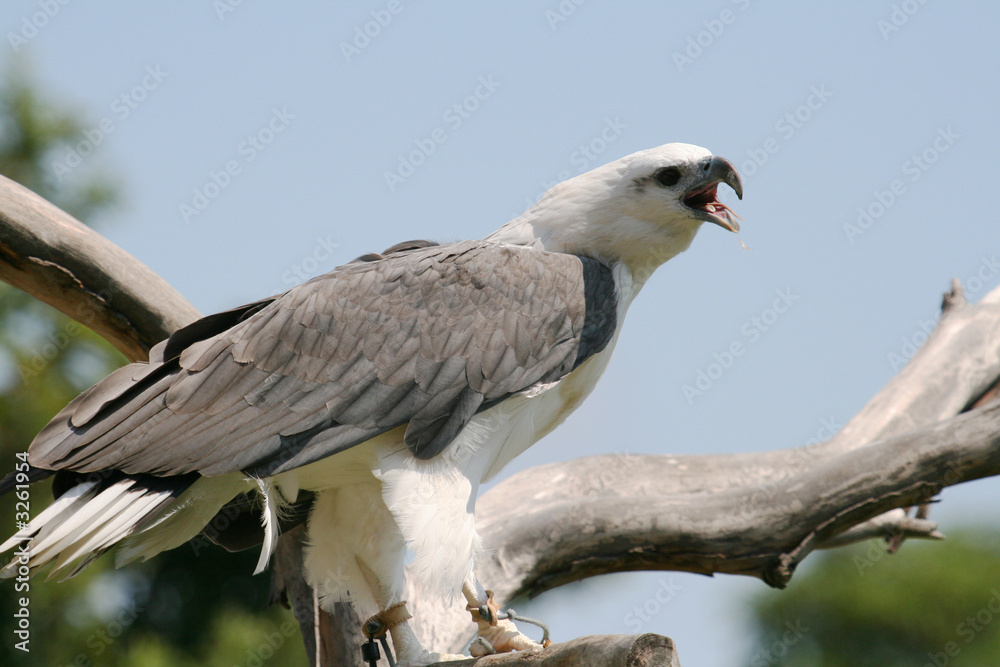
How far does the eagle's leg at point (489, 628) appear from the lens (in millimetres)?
4277

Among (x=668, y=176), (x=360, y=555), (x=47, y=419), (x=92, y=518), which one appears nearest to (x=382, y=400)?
(x=360, y=555)

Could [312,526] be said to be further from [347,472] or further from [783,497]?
[783,497]

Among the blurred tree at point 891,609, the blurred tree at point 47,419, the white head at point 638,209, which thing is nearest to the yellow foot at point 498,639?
the white head at point 638,209

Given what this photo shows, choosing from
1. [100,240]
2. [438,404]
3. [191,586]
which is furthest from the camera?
[191,586]

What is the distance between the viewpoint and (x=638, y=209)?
4.51 metres

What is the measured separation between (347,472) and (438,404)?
0.63 metres

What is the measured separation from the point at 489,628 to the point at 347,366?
1.44 metres

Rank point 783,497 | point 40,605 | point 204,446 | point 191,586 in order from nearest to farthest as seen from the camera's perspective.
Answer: point 204,446
point 783,497
point 40,605
point 191,586

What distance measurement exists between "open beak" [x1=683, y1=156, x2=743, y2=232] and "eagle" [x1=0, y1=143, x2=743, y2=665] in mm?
11

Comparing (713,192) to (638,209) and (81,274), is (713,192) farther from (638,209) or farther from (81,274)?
(81,274)

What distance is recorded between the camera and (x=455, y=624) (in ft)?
18.1

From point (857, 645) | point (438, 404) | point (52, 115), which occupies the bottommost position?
point (857, 645)

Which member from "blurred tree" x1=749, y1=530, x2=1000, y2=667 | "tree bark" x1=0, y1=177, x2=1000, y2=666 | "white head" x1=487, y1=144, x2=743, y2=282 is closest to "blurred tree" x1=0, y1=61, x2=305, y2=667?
"tree bark" x1=0, y1=177, x2=1000, y2=666

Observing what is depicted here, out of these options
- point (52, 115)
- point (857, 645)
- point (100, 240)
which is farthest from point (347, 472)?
point (857, 645)
